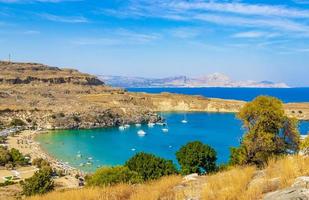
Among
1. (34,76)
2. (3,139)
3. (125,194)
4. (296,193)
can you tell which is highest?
(34,76)

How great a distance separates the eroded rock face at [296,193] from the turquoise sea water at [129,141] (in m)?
57.3

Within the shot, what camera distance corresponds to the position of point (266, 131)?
33.8 meters

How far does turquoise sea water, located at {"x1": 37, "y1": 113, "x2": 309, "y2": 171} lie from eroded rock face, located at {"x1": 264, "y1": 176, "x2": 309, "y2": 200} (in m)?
57.3

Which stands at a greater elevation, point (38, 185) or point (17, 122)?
point (38, 185)

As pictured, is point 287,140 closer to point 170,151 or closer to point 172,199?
point 172,199

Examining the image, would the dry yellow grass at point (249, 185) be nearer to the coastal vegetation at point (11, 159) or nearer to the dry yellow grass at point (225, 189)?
the dry yellow grass at point (225, 189)

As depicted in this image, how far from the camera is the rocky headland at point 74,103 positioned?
12281 centimetres

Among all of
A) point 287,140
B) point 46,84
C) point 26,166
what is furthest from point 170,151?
point 46,84

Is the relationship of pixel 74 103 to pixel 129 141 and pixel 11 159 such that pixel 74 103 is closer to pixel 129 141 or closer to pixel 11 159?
pixel 129 141

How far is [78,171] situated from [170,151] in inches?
974

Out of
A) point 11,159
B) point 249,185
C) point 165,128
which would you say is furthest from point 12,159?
point 165,128

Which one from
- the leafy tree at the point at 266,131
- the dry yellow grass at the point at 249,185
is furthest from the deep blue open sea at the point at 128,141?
the dry yellow grass at the point at 249,185

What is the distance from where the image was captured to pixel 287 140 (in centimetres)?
3466

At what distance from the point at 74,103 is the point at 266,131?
114 metres
